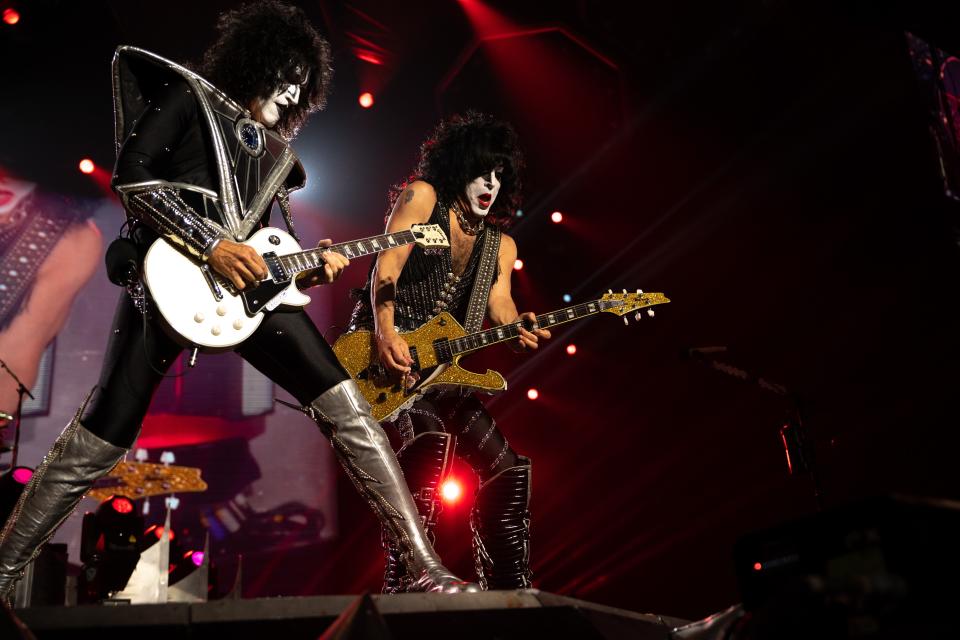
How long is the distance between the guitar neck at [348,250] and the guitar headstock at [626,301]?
1379 millimetres

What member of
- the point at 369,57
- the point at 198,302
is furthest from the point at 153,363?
the point at 369,57

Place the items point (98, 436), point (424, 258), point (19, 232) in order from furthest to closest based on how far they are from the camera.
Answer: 1. point (19, 232)
2. point (424, 258)
3. point (98, 436)

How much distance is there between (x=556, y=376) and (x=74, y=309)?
4.12 meters

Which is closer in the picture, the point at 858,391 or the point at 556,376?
the point at 858,391

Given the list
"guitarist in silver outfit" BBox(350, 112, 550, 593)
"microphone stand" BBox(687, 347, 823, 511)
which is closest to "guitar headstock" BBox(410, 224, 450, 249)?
"guitarist in silver outfit" BBox(350, 112, 550, 593)

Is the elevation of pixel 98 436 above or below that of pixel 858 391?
below

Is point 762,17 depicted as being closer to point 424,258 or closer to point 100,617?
point 424,258

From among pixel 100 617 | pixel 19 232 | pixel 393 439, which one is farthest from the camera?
pixel 393 439

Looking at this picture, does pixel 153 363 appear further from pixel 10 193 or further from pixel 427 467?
pixel 10 193

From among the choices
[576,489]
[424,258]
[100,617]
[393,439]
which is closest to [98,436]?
[100,617]

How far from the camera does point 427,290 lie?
404 centimetres

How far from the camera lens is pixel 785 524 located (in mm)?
1614

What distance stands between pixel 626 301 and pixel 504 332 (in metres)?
0.95

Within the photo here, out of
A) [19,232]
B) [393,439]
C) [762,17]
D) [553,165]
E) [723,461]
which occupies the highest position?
[762,17]
